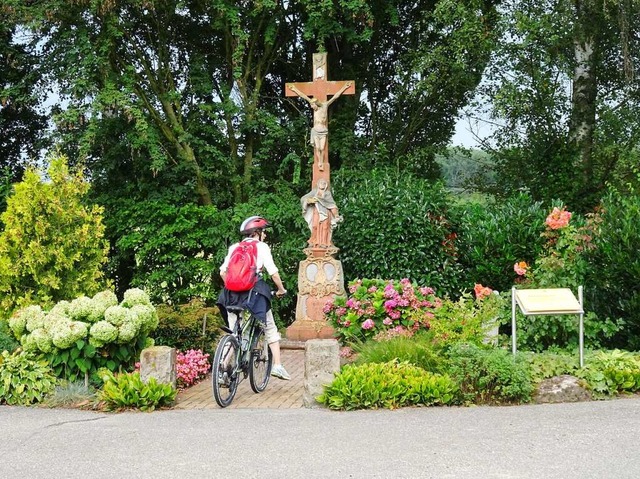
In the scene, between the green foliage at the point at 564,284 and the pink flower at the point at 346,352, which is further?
Result: the pink flower at the point at 346,352

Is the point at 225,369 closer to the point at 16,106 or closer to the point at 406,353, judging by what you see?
the point at 406,353

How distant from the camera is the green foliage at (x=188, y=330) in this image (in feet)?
32.8

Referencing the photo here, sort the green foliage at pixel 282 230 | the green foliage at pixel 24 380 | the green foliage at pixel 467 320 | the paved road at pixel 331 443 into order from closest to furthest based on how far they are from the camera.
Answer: the paved road at pixel 331 443 < the green foliage at pixel 24 380 < the green foliage at pixel 467 320 < the green foliage at pixel 282 230

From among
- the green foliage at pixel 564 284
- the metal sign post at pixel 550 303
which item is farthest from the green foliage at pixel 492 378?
the green foliage at pixel 564 284

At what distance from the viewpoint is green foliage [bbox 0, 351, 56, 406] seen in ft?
26.5

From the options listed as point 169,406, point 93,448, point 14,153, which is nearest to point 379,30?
point 14,153

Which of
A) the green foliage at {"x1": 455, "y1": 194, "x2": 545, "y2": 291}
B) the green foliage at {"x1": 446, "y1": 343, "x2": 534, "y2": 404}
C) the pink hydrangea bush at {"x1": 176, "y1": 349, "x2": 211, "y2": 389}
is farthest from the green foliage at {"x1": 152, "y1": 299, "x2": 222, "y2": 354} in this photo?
the green foliage at {"x1": 455, "y1": 194, "x2": 545, "y2": 291}

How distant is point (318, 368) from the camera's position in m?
7.66

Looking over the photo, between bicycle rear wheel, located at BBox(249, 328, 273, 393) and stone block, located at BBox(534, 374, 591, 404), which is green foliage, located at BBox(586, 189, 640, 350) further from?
bicycle rear wheel, located at BBox(249, 328, 273, 393)

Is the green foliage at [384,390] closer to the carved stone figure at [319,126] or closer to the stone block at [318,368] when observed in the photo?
the stone block at [318,368]

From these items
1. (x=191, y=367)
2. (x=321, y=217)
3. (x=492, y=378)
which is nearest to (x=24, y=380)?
(x=191, y=367)

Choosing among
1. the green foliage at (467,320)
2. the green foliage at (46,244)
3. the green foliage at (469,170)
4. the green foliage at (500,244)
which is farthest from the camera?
the green foliage at (469,170)

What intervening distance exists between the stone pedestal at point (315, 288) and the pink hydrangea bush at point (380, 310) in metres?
2.36

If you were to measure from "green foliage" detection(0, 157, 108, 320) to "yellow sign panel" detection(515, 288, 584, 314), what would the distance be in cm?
573
